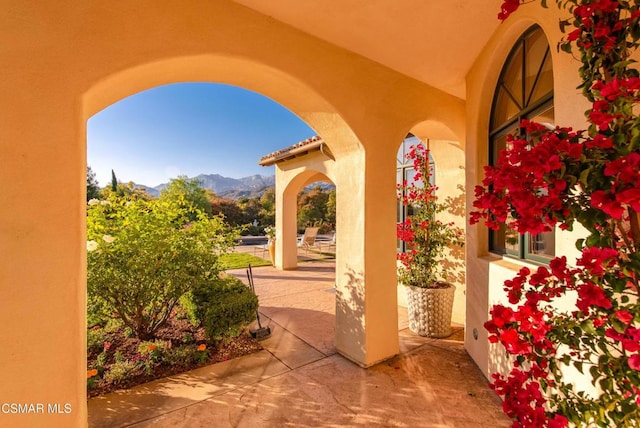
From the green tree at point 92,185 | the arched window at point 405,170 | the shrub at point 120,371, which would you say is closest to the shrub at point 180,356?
→ the shrub at point 120,371

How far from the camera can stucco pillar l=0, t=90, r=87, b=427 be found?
2.03 metres

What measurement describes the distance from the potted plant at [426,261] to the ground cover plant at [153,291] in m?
2.95

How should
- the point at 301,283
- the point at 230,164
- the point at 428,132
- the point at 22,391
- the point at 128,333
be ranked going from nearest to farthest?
the point at 22,391
the point at 128,333
the point at 428,132
the point at 301,283
the point at 230,164

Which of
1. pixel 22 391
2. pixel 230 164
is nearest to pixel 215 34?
pixel 22 391

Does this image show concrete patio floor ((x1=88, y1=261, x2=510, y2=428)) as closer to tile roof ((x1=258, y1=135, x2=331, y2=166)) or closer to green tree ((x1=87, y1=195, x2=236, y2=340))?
green tree ((x1=87, y1=195, x2=236, y2=340))

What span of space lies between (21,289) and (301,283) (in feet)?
23.1

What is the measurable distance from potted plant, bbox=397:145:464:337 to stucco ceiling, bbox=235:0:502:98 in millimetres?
2128

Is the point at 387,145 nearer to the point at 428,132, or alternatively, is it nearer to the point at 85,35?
the point at 428,132

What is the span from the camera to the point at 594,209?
1155mm

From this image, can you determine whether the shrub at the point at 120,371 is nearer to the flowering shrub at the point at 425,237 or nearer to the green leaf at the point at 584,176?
the flowering shrub at the point at 425,237

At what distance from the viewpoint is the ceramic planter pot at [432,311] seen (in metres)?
4.87

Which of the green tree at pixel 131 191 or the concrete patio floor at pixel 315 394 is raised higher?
the green tree at pixel 131 191

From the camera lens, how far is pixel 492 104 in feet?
13.3

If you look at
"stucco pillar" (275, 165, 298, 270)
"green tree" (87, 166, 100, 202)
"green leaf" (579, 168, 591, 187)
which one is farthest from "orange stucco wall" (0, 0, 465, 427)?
"green tree" (87, 166, 100, 202)
